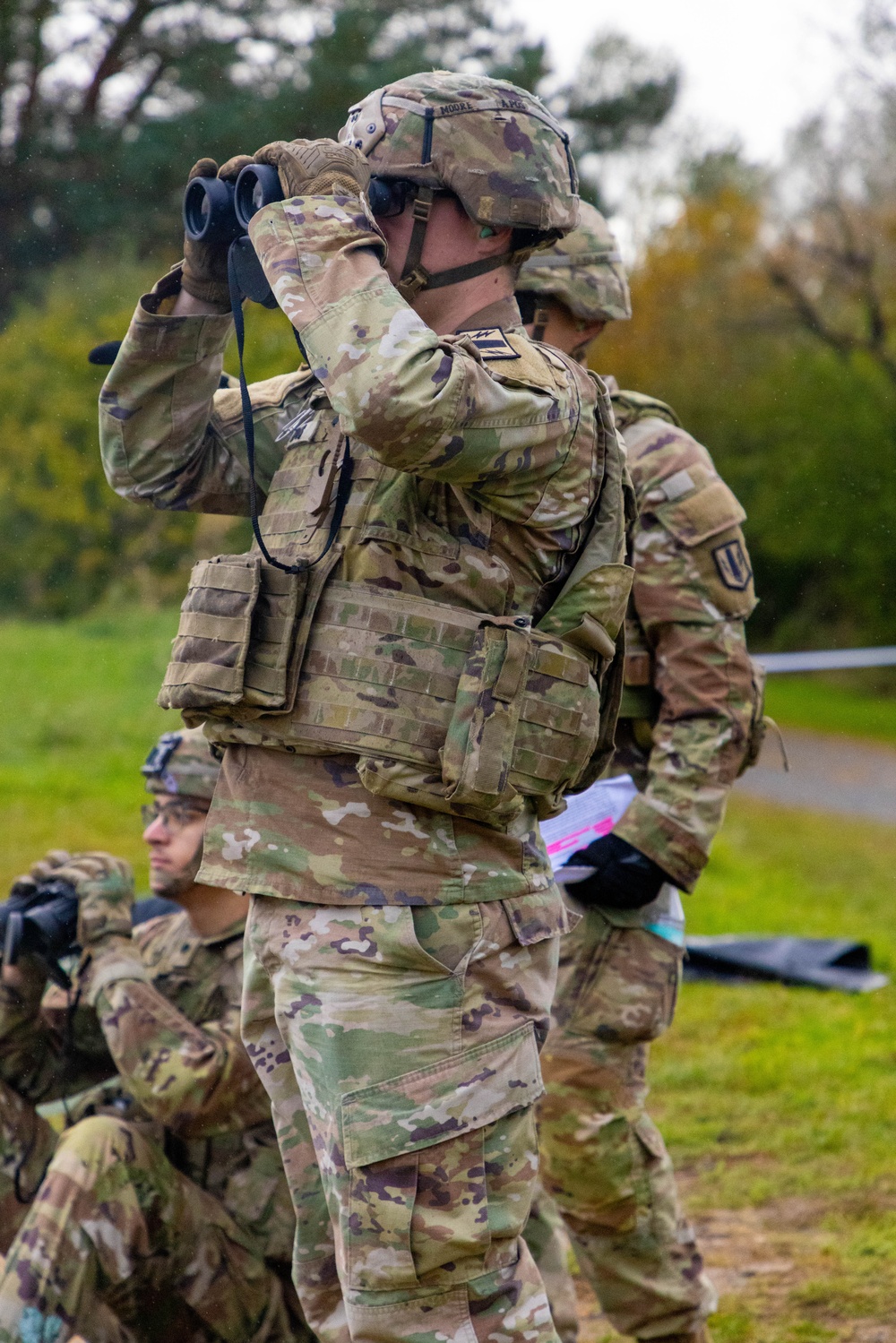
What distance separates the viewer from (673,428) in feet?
11.6

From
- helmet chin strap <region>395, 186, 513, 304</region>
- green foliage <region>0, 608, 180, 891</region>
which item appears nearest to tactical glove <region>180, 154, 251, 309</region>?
helmet chin strap <region>395, 186, 513, 304</region>

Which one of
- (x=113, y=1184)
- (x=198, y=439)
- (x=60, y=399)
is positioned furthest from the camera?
(x=60, y=399)

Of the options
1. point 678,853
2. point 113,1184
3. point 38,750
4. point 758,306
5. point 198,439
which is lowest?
point 38,750

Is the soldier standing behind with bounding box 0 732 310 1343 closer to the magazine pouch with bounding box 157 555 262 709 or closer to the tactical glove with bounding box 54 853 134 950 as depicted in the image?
the tactical glove with bounding box 54 853 134 950

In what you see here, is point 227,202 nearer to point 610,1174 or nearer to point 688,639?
point 688,639

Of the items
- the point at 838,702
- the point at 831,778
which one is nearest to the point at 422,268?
the point at 831,778

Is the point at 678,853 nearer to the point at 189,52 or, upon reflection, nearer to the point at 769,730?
the point at 769,730

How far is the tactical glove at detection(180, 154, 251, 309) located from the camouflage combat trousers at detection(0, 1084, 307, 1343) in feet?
5.26

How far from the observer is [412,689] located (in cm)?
225

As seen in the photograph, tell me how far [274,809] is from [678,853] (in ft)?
4.19

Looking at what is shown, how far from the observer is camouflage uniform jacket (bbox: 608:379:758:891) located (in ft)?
11.1

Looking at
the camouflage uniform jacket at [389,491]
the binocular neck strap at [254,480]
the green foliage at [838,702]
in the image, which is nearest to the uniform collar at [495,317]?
the camouflage uniform jacket at [389,491]

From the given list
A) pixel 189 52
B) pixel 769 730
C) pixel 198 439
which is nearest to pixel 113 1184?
pixel 198 439

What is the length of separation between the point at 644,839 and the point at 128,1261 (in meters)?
1.30
